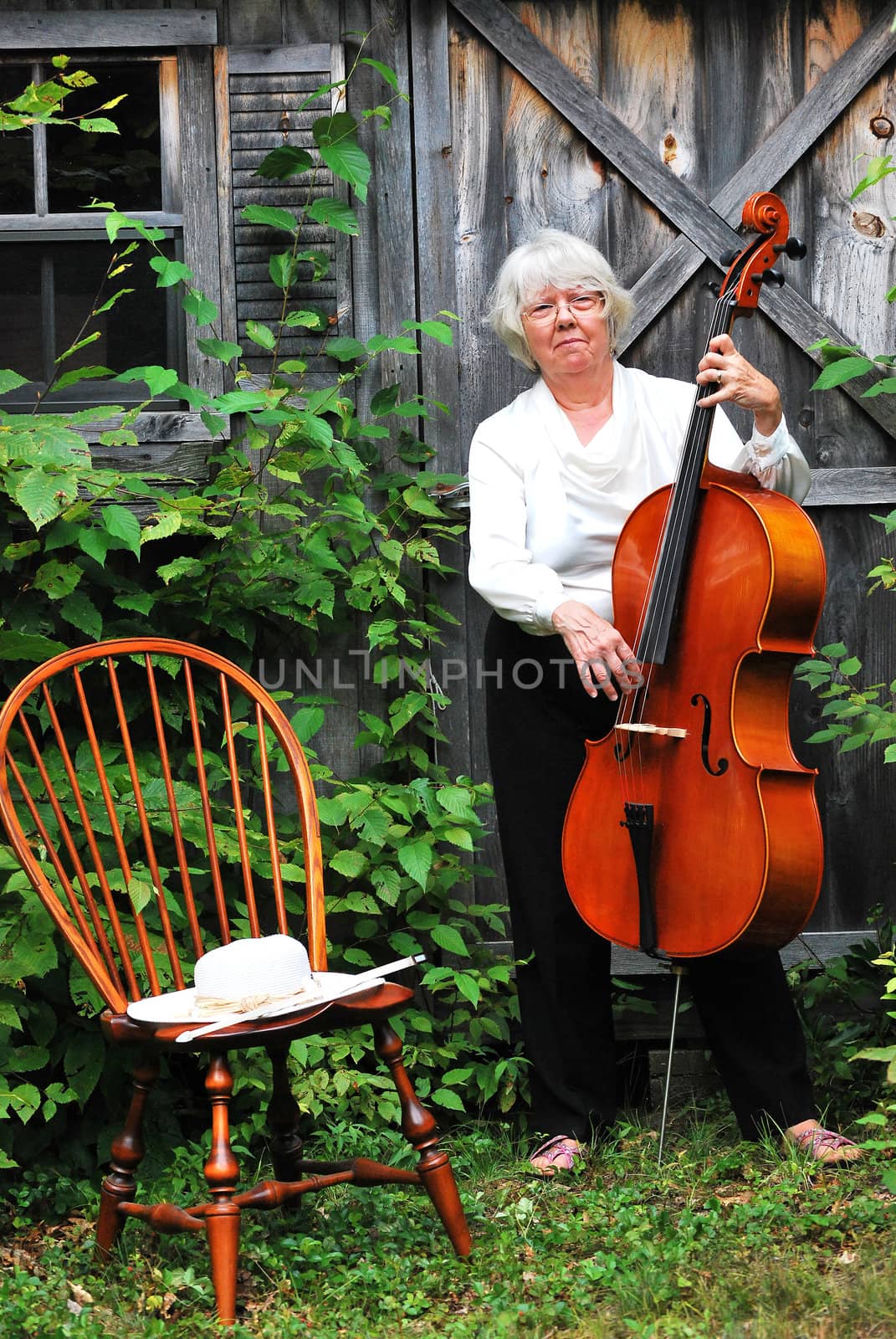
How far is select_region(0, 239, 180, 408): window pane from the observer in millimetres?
3328

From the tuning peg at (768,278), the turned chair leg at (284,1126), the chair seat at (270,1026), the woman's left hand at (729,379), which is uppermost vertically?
the tuning peg at (768,278)

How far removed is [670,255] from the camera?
10.8 ft

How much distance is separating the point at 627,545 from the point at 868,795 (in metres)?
1.24

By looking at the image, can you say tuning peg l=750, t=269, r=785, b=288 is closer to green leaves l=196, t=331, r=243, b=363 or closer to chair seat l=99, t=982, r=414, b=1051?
green leaves l=196, t=331, r=243, b=363

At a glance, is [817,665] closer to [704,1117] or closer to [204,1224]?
[704,1117]

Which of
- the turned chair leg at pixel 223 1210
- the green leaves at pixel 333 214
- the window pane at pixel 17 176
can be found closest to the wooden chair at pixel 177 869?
the turned chair leg at pixel 223 1210

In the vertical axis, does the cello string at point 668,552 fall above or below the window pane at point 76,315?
below

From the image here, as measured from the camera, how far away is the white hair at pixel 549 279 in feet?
9.05

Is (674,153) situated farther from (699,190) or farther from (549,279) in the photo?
(549,279)

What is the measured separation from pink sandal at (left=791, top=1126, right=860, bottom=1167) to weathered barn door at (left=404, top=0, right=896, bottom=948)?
2.67ft

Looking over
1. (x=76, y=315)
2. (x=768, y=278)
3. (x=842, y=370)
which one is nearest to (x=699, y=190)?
(x=842, y=370)

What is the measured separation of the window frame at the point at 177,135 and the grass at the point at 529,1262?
1852 mm

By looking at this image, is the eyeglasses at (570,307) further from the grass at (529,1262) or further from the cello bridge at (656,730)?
the grass at (529,1262)

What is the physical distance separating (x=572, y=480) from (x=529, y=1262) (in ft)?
5.01
